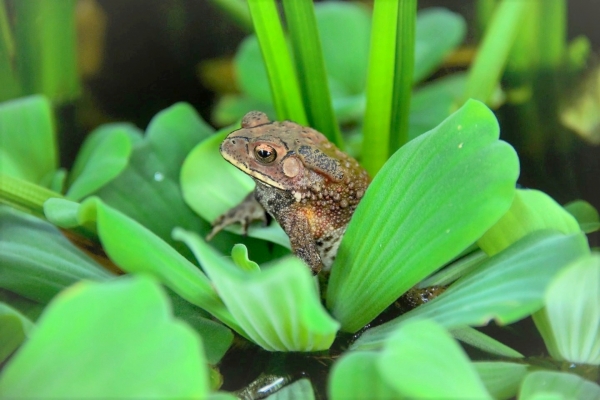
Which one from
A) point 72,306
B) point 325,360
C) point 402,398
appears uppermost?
point 72,306

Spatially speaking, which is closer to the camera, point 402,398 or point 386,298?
point 402,398

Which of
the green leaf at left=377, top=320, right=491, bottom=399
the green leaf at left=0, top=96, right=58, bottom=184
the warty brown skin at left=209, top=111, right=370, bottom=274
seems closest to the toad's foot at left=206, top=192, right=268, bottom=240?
the warty brown skin at left=209, top=111, right=370, bottom=274

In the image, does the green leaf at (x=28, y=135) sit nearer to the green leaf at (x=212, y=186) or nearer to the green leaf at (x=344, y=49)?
the green leaf at (x=212, y=186)

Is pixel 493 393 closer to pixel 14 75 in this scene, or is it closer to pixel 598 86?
pixel 598 86

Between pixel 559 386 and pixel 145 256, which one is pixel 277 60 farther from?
pixel 559 386

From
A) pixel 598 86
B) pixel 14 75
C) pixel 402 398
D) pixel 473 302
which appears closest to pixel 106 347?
pixel 402 398

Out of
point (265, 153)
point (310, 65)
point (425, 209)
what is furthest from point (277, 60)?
point (425, 209)
